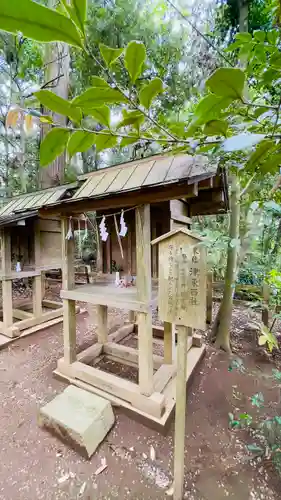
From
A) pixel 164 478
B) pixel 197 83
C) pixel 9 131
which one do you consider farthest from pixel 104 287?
pixel 9 131

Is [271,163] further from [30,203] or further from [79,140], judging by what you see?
[30,203]

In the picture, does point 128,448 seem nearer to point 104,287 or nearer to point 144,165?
point 104,287

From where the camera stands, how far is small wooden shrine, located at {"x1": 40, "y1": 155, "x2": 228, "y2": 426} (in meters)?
1.83

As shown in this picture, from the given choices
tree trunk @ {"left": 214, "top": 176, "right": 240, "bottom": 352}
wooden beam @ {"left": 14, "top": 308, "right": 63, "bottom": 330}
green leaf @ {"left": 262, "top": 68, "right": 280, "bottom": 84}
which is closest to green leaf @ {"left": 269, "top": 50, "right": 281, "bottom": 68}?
green leaf @ {"left": 262, "top": 68, "right": 280, "bottom": 84}

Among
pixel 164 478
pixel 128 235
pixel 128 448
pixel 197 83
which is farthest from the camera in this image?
pixel 197 83

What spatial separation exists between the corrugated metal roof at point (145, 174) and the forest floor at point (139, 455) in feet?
7.15

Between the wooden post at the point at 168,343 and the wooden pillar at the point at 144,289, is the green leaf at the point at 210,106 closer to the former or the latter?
the wooden pillar at the point at 144,289

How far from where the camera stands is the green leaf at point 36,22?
30cm

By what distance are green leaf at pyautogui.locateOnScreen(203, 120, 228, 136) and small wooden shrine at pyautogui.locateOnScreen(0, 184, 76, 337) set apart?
10.2ft

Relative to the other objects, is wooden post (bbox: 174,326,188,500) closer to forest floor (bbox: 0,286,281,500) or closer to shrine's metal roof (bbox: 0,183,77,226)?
forest floor (bbox: 0,286,281,500)

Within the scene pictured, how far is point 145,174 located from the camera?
196 centimetres

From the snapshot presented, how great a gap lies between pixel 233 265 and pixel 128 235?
1679mm

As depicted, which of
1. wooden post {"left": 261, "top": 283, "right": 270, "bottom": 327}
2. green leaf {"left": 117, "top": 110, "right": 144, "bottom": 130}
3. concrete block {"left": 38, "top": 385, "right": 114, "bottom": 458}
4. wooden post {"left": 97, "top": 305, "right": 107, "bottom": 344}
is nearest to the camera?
green leaf {"left": 117, "top": 110, "right": 144, "bottom": 130}

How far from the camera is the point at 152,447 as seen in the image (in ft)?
6.27
